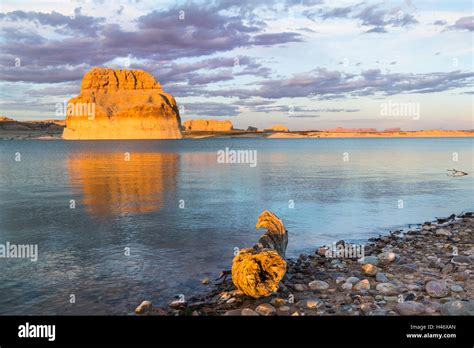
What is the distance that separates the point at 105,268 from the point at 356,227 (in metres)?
11.4

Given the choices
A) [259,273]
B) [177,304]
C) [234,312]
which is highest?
[259,273]

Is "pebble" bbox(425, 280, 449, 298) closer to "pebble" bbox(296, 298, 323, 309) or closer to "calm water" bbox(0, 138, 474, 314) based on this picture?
"pebble" bbox(296, 298, 323, 309)

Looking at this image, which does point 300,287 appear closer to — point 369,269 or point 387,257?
point 369,269

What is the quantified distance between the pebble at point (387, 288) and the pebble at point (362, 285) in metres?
0.23

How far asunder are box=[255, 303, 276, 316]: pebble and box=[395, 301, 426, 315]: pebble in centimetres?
276

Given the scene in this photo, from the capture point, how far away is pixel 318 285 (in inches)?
412

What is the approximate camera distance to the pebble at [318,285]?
10.4 meters

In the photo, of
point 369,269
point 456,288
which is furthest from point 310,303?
point 456,288

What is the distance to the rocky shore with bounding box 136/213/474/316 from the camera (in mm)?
8930

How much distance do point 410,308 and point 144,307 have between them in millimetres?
6119

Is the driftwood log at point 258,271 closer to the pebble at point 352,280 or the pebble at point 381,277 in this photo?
the pebble at point 352,280
